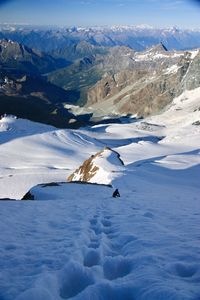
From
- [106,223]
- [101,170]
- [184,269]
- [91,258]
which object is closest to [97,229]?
[106,223]

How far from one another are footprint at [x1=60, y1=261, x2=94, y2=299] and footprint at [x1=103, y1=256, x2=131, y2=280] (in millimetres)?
533

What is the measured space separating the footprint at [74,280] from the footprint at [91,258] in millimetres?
672

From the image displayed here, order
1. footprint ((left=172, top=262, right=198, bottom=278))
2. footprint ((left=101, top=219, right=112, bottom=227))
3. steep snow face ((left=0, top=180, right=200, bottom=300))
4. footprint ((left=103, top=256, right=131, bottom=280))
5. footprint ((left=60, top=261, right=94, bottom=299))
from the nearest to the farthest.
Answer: steep snow face ((left=0, top=180, right=200, bottom=300))
footprint ((left=60, top=261, right=94, bottom=299))
footprint ((left=172, top=262, right=198, bottom=278))
footprint ((left=103, top=256, right=131, bottom=280))
footprint ((left=101, top=219, right=112, bottom=227))

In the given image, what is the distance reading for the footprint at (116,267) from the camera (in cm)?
1020

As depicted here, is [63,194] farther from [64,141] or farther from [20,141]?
[64,141]

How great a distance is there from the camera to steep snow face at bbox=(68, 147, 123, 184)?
1571 inches

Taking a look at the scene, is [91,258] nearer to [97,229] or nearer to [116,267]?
[116,267]

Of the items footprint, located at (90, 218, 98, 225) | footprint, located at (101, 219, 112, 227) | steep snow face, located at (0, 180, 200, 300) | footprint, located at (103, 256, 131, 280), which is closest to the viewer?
steep snow face, located at (0, 180, 200, 300)

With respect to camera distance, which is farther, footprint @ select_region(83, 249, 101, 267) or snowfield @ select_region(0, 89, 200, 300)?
footprint @ select_region(83, 249, 101, 267)

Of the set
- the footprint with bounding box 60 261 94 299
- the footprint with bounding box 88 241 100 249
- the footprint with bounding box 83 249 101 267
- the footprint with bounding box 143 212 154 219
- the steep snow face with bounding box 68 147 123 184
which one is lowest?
the steep snow face with bounding box 68 147 123 184

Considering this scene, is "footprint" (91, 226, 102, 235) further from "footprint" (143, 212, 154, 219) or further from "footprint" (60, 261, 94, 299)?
"footprint" (60, 261, 94, 299)

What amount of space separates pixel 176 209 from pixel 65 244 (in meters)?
9.91

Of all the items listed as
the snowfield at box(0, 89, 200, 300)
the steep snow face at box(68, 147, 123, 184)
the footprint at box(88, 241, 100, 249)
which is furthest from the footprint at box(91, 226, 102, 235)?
the steep snow face at box(68, 147, 123, 184)

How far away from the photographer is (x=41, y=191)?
29.2 metres
